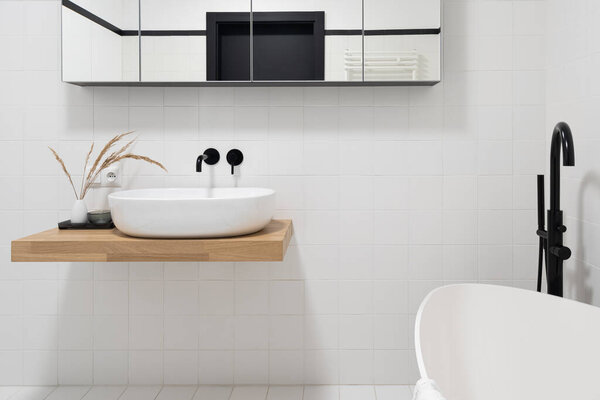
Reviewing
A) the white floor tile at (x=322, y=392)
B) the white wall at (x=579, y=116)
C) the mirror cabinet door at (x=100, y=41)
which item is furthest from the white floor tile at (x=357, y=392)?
the mirror cabinet door at (x=100, y=41)

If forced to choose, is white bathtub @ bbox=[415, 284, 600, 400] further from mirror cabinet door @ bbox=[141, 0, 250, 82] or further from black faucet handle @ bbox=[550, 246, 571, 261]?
mirror cabinet door @ bbox=[141, 0, 250, 82]

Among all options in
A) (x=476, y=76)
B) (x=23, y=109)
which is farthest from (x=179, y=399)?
(x=476, y=76)

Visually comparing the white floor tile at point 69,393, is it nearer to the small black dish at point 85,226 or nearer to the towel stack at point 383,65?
the small black dish at point 85,226

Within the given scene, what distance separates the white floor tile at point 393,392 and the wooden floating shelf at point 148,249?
91cm

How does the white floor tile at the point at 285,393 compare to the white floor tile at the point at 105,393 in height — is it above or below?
above

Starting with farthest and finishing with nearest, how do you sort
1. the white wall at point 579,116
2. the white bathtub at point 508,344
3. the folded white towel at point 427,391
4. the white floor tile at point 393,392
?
the white floor tile at point 393,392
the white wall at point 579,116
the white bathtub at point 508,344
the folded white towel at point 427,391

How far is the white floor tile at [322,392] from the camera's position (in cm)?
220

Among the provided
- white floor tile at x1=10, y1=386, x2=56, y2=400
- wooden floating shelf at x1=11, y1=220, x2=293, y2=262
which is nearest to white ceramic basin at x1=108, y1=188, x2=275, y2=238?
wooden floating shelf at x1=11, y1=220, x2=293, y2=262

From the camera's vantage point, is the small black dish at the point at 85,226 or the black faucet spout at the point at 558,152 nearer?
the black faucet spout at the point at 558,152

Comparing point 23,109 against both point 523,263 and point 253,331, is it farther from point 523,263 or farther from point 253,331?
point 523,263

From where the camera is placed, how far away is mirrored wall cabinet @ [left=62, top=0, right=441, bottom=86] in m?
2.14

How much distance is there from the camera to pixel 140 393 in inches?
88.3

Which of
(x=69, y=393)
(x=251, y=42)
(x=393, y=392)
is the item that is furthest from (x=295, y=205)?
(x=69, y=393)

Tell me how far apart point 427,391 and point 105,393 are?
1711 mm
